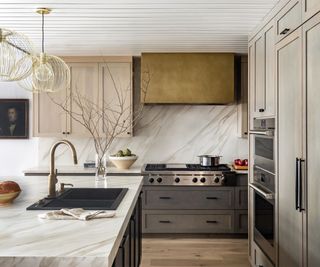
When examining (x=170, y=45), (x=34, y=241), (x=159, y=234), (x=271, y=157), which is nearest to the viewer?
(x=34, y=241)

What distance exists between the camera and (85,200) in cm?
236

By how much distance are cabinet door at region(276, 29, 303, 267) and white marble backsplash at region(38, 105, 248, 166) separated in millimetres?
2458

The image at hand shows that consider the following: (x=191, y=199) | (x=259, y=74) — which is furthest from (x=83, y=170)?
(x=259, y=74)

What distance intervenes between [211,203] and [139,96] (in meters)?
1.76

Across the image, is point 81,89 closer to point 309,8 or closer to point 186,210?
point 186,210

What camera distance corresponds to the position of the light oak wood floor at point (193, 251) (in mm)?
3725

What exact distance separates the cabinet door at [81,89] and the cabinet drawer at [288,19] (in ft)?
8.79

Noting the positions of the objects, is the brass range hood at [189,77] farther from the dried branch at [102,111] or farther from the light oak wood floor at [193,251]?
the light oak wood floor at [193,251]

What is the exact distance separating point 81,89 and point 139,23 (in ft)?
5.51

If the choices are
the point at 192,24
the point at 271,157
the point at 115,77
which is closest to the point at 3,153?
the point at 115,77

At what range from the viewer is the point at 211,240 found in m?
4.44

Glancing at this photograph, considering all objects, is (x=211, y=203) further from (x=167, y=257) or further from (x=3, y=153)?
(x=3, y=153)

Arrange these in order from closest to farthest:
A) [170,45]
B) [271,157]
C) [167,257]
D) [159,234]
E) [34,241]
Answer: [34,241] → [271,157] → [167,257] → [170,45] → [159,234]

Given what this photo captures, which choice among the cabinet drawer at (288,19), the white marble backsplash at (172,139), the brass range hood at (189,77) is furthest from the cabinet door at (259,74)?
the white marble backsplash at (172,139)
